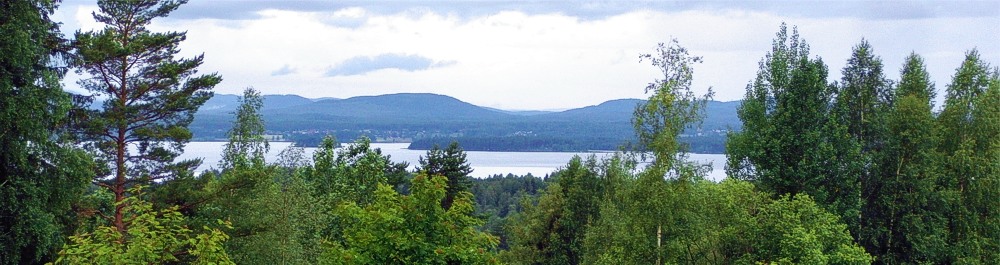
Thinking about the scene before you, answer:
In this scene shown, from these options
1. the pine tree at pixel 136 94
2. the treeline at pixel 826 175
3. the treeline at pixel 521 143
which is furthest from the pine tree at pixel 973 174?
the treeline at pixel 521 143

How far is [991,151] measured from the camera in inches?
1141

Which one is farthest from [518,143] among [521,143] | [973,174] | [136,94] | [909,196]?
[136,94]

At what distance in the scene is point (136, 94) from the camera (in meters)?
23.8

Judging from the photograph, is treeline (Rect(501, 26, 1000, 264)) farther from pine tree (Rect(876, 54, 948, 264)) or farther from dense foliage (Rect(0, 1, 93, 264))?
dense foliage (Rect(0, 1, 93, 264))

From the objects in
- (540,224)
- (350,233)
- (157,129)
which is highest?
(157,129)

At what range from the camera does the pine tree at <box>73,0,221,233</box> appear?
74.1 feet

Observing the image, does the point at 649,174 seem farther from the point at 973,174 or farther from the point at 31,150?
the point at 31,150

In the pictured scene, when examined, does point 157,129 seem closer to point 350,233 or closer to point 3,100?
point 3,100

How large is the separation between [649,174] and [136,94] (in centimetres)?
1306

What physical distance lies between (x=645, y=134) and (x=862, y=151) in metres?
8.32

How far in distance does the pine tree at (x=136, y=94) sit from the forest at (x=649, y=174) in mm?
47

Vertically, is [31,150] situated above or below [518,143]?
above

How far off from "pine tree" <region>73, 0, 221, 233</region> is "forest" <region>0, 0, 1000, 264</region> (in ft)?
0.16

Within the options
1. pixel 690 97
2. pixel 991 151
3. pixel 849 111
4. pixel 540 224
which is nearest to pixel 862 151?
pixel 849 111
